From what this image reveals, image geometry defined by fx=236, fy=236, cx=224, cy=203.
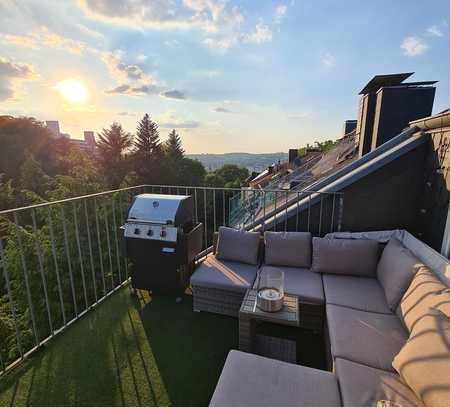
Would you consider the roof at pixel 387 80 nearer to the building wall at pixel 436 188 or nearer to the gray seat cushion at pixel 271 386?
the building wall at pixel 436 188

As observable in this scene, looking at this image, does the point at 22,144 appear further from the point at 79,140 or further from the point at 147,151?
the point at 147,151

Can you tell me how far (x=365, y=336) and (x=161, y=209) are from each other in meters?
2.10

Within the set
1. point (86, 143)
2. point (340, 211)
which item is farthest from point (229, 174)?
point (340, 211)

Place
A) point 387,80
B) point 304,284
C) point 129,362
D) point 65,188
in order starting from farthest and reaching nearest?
point 65,188 → point 387,80 → point 304,284 → point 129,362

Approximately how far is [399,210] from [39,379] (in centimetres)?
398

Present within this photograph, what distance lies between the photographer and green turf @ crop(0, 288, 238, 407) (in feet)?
5.39

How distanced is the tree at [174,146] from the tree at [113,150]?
4.48 meters

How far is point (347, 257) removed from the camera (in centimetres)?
251

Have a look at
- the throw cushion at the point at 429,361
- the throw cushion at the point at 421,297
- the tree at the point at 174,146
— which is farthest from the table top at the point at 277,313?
the tree at the point at 174,146

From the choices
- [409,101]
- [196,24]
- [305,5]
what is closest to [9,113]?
[196,24]

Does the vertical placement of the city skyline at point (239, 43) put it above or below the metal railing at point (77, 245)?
above

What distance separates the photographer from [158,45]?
3992mm

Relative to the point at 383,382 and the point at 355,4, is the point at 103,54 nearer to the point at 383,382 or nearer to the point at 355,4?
the point at 355,4

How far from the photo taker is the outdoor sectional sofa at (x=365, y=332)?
1187mm
